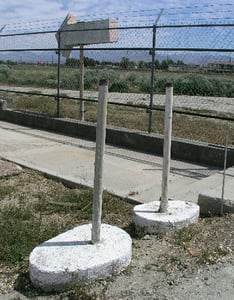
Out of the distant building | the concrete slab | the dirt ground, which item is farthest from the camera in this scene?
the distant building

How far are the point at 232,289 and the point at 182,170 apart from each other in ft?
12.6

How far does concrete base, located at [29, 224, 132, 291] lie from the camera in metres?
Result: 3.57

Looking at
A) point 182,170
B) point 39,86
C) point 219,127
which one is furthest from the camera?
point 39,86

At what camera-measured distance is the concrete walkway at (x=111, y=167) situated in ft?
20.2

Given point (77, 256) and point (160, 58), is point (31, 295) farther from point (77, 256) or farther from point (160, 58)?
point (160, 58)

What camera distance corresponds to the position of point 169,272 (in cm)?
387

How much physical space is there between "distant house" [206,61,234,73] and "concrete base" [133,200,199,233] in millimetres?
3344

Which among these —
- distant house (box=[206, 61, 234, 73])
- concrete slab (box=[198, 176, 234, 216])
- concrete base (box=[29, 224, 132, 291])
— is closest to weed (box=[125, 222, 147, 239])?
concrete base (box=[29, 224, 132, 291])

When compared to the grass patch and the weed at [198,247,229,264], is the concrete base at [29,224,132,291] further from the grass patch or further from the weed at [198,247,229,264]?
the weed at [198,247,229,264]

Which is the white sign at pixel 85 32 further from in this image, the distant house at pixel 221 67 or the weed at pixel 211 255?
the weed at pixel 211 255

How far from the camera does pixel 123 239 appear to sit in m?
4.05

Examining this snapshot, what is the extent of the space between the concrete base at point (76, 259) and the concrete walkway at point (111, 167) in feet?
5.80

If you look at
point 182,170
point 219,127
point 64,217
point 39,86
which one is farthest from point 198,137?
point 39,86

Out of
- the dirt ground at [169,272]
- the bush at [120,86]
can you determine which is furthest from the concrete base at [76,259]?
the bush at [120,86]
